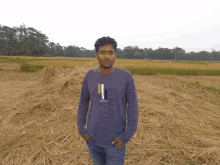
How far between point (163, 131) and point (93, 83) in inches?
70.6

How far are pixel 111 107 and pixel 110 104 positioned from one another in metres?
0.03

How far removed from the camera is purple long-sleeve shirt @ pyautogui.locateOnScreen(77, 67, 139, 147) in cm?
87

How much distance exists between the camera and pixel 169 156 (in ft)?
5.28

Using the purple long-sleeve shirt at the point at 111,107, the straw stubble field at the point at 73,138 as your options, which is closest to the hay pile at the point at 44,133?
the straw stubble field at the point at 73,138

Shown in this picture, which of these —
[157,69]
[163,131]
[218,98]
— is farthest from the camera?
[157,69]

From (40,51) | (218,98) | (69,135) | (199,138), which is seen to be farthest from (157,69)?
(40,51)

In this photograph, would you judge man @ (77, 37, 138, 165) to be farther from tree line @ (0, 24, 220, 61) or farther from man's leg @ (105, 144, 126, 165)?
tree line @ (0, 24, 220, 61)

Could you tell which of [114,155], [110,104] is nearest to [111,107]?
[110,104]

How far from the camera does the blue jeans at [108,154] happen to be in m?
0.91

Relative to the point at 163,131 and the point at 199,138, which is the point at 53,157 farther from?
the point at 199,138

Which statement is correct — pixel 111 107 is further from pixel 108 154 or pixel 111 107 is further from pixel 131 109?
pixel 108 154

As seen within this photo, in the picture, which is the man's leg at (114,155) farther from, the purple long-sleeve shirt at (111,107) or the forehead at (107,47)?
the forehead at (107,47)

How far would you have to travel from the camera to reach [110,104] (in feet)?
2.87

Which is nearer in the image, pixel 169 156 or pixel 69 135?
pixel 169 156
